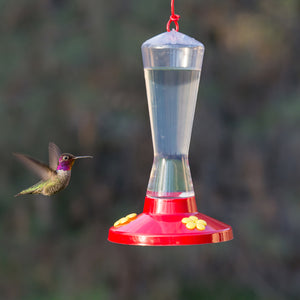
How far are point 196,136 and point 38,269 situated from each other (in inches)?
100

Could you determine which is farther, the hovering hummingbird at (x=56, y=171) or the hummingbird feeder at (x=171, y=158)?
the hovering hummingbird at (x=56, y=171)

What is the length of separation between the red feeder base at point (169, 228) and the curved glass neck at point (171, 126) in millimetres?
49

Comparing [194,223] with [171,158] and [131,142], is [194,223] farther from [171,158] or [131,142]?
[131,142]

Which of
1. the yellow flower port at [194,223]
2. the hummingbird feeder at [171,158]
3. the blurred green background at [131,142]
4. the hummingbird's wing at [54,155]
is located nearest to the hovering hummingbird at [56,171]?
the hummingbird's wing at [54,155]

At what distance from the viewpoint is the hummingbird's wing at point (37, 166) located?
2.74 m

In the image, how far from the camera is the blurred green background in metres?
8.62

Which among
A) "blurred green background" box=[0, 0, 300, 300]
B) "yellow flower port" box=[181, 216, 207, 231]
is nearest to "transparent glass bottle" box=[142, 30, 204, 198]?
"yellow flower port" box=[181, 216, 207, 231]

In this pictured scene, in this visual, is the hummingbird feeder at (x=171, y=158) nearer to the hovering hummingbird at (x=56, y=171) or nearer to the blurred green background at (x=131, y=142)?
the hovering hummingbird at (x=56, y=171)

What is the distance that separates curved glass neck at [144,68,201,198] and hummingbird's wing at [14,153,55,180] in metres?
0.41

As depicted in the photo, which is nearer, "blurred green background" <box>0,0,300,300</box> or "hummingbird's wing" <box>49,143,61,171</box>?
"hummingbird's wing" <box>49,143,61,171</box>

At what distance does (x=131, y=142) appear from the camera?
907cm

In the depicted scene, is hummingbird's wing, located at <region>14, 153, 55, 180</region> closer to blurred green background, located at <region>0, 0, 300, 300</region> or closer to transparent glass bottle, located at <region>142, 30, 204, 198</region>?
transparent glass bottle, located at <region>142, 30, 204, 198</region>

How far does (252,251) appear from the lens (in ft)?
29.9

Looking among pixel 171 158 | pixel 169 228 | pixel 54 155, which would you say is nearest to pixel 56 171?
pixel 54 155
